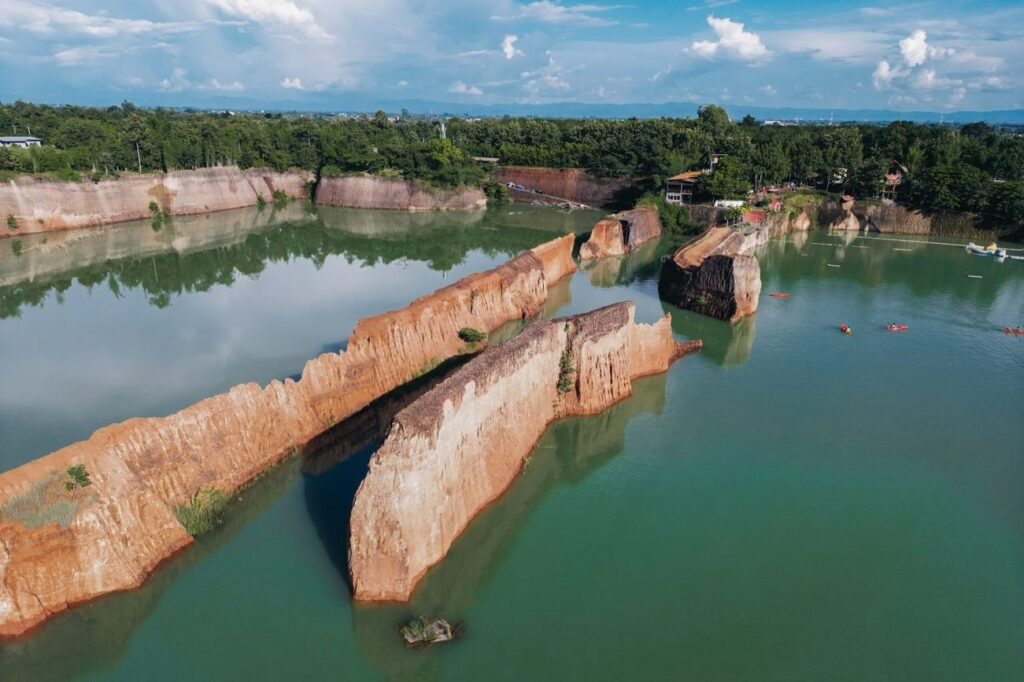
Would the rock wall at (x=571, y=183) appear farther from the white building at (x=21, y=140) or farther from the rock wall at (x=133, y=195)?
the white building at (x=21, y=140)

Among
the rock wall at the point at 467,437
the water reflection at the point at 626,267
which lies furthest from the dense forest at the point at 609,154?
the rock wall at the point at 467,437

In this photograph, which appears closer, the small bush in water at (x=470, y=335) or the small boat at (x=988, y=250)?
the small bush in water at (x=470, y=335)

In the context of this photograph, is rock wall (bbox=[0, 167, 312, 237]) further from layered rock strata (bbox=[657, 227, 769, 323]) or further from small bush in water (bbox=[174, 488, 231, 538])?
layered rock strata (bbox=[657, 227, 769, 323])

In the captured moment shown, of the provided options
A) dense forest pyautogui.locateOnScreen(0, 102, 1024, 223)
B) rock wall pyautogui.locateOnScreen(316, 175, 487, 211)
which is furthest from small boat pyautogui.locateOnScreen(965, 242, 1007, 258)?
rock wall pyautogui.locateOnScreen(316, 175, 487, 211)

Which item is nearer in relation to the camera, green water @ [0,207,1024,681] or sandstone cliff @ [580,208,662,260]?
green water @ [0,207,1024,681]

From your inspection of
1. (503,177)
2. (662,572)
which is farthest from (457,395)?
(503,177)

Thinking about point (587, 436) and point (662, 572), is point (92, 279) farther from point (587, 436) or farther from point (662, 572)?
point (662, 572)

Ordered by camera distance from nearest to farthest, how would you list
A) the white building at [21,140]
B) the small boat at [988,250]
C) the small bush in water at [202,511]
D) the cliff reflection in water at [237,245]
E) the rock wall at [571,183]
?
the small bush in water at [202,511]
the cliff reflection in water at [237,245]
the small boat at [988,250]
the white building at [21,140]
the rock wall at [571,183]

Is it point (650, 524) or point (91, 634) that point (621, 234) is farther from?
point (91, 634)
